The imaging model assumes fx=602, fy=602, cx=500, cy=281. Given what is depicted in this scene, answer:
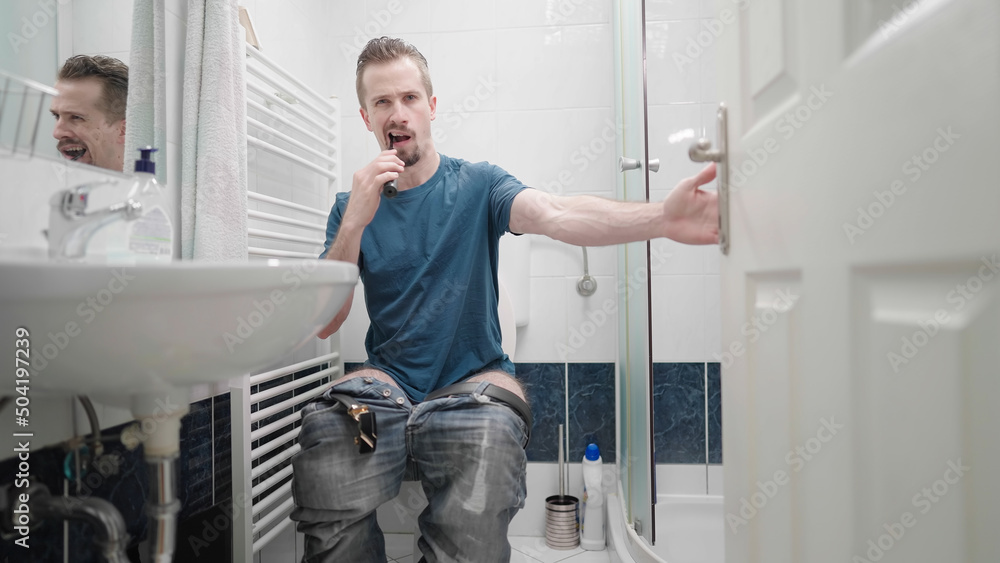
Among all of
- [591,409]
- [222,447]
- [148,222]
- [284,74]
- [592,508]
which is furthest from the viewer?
[591,409]

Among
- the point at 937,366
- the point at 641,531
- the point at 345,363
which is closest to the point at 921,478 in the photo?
the point at 937,366

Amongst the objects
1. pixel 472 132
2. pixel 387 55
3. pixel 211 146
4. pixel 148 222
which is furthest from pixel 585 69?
pixel 148 222

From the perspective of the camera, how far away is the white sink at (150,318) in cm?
48

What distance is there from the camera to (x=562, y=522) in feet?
6.08

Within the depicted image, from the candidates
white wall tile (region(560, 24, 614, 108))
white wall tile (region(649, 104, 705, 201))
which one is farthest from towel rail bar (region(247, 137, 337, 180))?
white wall tile (region(649, 104, 705, 201))

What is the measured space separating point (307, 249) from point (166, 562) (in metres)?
1.19

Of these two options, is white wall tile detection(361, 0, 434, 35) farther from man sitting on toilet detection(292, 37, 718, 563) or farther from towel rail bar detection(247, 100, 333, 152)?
man sitting on toilet detection(292, 37, 718, 563)

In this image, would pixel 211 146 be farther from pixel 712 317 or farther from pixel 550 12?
pixel 712 317

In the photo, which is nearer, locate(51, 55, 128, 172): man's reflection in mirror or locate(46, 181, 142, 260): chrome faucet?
locate(46, 181, 142, 260): chrome faucet

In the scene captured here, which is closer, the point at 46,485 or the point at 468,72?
the point at 46,485

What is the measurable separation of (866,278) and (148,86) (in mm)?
1196

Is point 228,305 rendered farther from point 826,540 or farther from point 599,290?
point 599,290

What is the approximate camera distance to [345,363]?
199cm

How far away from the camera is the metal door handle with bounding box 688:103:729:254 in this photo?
0.74 m
